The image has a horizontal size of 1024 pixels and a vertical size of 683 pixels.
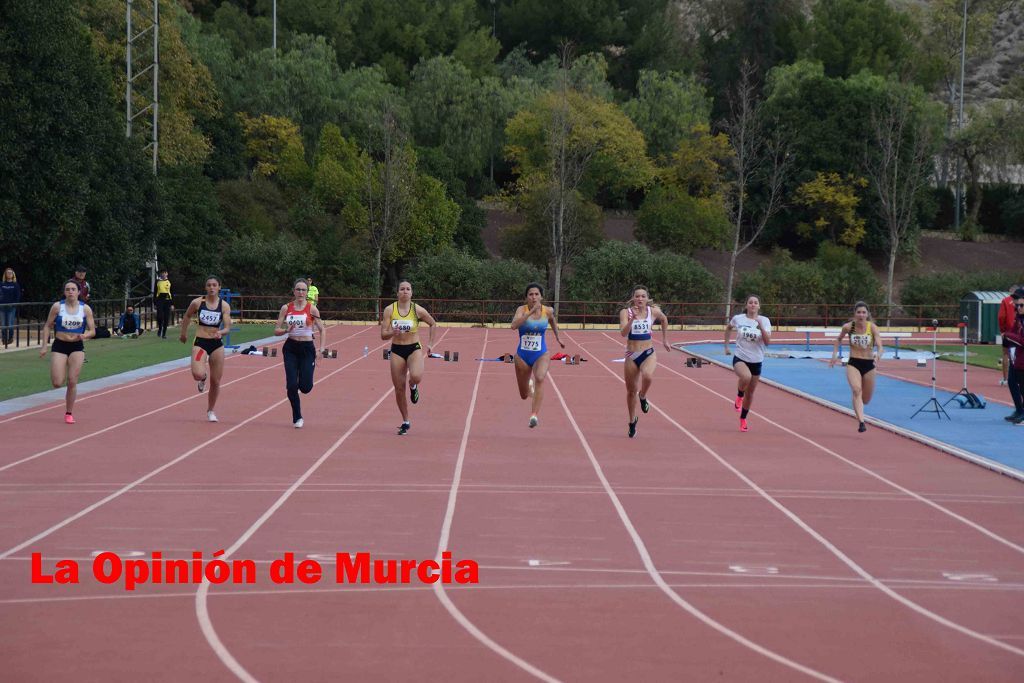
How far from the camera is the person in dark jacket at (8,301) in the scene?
31.4 meters

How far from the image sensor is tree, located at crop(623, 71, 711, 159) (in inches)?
3066

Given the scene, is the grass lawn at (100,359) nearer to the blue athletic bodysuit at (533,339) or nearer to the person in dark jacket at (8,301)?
the person in dark jacket at (8,301)

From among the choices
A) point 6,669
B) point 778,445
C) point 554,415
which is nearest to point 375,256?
point 554,415

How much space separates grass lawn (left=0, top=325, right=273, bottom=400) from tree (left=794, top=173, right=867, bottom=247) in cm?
4187

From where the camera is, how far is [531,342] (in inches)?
655

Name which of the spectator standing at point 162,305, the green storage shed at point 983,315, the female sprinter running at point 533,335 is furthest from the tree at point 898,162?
the female sprinter running at point 533,335

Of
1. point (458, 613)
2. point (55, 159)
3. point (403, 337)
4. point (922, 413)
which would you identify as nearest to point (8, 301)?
point (55, 159)

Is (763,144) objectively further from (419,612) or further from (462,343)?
(419,612)

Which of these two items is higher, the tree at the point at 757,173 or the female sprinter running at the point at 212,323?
the tree at the point at 757,173

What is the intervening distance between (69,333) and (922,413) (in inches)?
494

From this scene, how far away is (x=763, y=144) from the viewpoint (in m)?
77.2

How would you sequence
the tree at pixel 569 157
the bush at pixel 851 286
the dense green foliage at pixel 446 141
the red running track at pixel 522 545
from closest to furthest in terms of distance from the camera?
the red running track at pixel 522 545
the dense green foliage at pixel 446 141
the bush at pixel 851 286
the tree at pixel 569 157

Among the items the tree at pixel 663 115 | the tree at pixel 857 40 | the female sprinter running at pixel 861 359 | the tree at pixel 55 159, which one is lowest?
the female sprinter running at pixel 861 359

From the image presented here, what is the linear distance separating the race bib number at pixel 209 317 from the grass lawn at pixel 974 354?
20489mm
